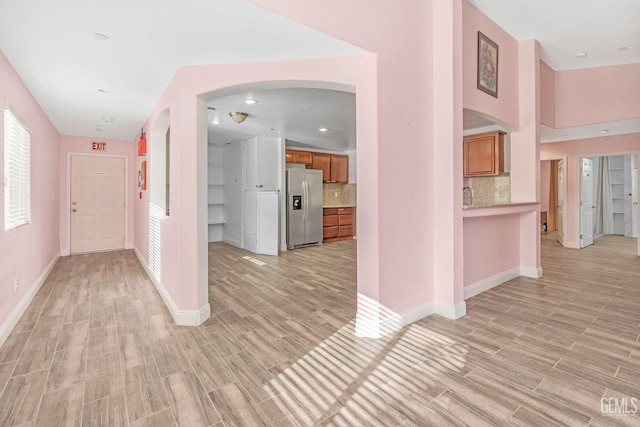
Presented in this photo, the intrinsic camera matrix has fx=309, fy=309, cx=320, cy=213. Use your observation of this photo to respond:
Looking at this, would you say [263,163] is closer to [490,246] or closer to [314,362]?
[490,246]

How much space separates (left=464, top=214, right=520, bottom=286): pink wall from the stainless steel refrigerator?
159 inches

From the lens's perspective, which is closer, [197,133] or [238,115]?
[197,133]

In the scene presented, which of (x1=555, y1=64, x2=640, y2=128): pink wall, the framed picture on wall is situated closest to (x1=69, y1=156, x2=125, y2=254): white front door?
the framed picture on wall

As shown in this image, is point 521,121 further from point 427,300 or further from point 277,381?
point 277,381

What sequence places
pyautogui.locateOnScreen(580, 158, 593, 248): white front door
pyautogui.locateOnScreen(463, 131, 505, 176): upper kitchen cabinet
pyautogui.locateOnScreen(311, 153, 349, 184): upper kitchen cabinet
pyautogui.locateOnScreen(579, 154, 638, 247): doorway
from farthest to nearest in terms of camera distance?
pyautogui.locateOnScreen(579, 154, 638, 247): doorway < pyautogui.locateOnScreen(311, 153, 349, 184): upper kitchen cabinet < pyautogui.locateOnScreen(580, 158, 593, 248): white front door < pyautogui.locateOnScreen(463, 131, 505, 176): upper kitchen cabinet

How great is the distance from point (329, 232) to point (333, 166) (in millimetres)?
1770

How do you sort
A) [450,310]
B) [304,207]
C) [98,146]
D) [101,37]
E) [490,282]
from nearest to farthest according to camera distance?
[101,37]
[450,310]
[490,282]
[98,146]
[304,207]

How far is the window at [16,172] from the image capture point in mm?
2939

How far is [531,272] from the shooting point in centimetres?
423

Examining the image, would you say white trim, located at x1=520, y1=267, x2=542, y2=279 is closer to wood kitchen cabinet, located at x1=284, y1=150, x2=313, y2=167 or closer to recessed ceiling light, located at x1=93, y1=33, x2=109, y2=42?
wood kitchen cabinet, located at x1=284, y1=150, x2=313, y2=167

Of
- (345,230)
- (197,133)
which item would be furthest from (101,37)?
(345,230)

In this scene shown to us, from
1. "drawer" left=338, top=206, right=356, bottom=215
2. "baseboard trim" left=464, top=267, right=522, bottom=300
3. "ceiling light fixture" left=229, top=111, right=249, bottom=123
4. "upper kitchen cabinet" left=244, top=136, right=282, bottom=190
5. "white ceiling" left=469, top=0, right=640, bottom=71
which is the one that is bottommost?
"baseboard trim" left=464, top=267, right=522, bottom=300

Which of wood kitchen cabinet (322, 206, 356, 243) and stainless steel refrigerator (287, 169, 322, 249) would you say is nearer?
stainless steel refrigerator (287, 169, 322, 249)

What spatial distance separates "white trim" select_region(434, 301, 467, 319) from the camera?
9.49 ft
